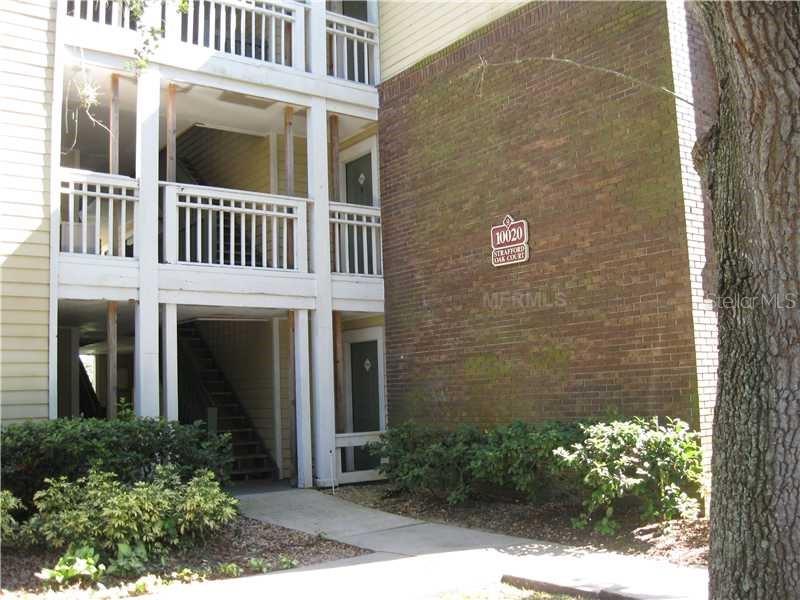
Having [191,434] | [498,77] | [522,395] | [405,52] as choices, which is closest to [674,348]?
[522,395]

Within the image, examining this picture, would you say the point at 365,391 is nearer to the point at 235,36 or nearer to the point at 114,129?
the point at 114,129

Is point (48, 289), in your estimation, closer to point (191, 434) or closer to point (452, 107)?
point (191, 434)

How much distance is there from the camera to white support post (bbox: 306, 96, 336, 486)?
11.4 metres

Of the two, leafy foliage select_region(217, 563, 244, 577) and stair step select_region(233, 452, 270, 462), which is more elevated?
stair step select_region(233, 452, 270, 462)

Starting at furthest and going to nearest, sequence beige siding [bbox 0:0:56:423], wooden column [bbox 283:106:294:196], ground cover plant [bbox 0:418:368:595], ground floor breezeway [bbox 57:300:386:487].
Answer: wooden column [bbox 283:106:294:196], ground floor breezeway [bbox 57:300:386:487], beige siding [bbox 0:0:56:423], ground cover plant [bbox 0:418:368:595]

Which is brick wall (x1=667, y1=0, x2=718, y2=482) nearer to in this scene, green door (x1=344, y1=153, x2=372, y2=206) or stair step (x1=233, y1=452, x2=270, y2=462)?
green door (x1=344, y1=153, x2=372, y2=206)

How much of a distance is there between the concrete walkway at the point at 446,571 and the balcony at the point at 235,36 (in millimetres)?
6140

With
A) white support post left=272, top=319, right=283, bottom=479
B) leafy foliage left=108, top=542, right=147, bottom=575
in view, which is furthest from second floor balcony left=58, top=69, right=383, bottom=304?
leafy foliage left=108, top=542, right=147, bottom=575

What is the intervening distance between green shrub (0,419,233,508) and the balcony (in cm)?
447

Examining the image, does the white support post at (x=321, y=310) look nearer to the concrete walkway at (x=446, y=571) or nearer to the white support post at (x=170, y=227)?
the white support post at (x=170, y=227)

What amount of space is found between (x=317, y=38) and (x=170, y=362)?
17.8ft

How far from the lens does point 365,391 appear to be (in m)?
13.1

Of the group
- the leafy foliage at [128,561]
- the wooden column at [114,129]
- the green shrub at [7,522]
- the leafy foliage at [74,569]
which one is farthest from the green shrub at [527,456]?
the wooden column at [114,129]

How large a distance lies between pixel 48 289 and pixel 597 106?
6674 millimetres
